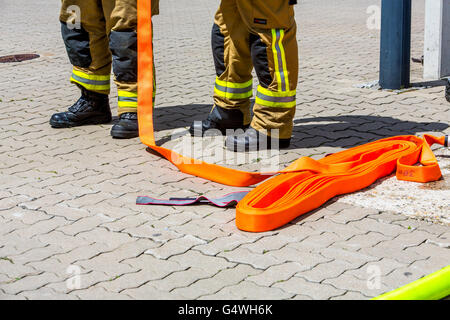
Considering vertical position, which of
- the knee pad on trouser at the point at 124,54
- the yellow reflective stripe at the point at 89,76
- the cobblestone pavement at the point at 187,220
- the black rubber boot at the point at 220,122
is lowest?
the cobblestone pavement at the point at 187,220

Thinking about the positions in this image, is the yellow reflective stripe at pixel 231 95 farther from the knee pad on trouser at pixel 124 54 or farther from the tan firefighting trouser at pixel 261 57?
the knee pad on trouser at pixel 124 54

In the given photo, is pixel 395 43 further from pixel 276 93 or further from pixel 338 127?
pixel 276 93

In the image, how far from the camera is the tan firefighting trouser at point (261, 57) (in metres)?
5.13

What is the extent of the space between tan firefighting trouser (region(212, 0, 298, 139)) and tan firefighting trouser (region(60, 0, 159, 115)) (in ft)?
2.14

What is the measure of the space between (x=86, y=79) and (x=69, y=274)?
2.82 metres

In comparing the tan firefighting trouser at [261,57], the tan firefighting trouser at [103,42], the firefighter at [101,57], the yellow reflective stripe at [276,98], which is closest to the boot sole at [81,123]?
the firefighter at [101,57]

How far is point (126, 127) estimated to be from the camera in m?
5.81

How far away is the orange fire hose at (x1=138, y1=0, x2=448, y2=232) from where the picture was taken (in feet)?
13.5

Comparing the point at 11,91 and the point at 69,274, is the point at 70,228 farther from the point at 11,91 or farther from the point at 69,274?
the point at 11,91

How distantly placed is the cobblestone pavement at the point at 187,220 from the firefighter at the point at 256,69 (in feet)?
0.84

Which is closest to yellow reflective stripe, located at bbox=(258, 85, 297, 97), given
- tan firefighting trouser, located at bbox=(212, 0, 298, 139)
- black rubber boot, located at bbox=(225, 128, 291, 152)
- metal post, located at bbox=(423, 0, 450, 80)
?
tan firefighting trouser, located at bbox=(212, 0, 298, 139)

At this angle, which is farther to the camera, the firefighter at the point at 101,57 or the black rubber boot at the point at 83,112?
the black rubber boot at the point at 83,112

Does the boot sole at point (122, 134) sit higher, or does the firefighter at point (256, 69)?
the firefighter at point (256, 69)
